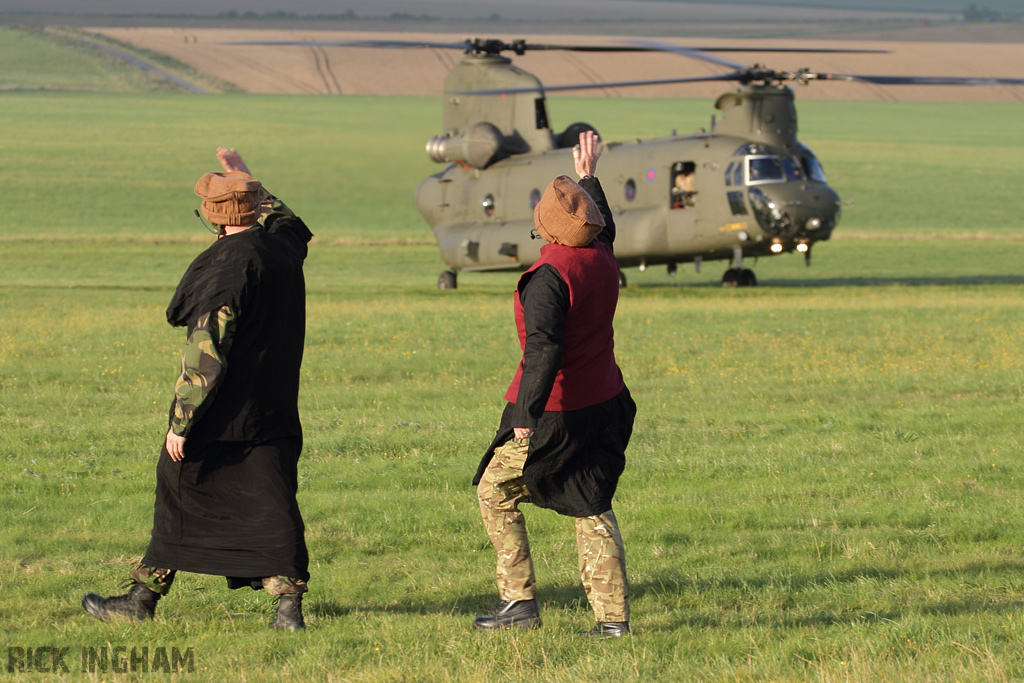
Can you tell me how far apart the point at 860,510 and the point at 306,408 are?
611 centimetres

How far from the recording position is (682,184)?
25.0 meters

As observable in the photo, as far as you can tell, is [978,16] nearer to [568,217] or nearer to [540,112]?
[540,112]

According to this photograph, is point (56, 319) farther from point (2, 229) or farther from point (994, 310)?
point (2, 229)

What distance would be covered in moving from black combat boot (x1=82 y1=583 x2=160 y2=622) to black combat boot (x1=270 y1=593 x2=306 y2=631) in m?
0.62

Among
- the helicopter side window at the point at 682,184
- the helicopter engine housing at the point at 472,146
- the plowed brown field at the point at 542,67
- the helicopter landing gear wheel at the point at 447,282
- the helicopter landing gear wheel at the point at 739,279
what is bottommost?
the helicopter landing gear wheel at the point at 739,279

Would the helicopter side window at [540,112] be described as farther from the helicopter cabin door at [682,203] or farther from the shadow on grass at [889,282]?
the shadow on grass at [889,282]

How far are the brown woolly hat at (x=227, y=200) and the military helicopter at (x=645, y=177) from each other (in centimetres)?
1592

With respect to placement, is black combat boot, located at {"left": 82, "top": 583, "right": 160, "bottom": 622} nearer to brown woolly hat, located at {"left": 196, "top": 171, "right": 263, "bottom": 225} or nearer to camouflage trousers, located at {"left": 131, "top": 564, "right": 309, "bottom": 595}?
camouflage trousers, located at {"left": 131, "top": 564, "right": 309, "bottom": 595}

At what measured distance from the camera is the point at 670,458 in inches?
386

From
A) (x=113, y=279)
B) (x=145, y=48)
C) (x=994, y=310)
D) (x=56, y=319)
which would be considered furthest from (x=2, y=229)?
(x=145, y=48)

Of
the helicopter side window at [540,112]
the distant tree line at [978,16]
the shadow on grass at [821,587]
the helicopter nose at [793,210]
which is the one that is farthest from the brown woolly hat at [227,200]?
the distant tree line at [978,16]

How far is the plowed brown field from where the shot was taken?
3935 inches

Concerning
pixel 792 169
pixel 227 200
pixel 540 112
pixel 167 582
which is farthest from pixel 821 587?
pixel 540 112

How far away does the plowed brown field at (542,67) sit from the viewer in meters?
99.9
